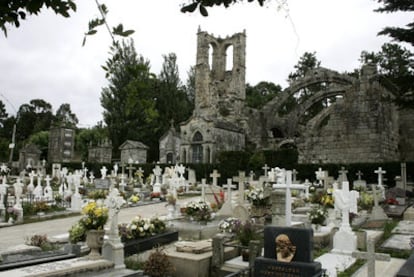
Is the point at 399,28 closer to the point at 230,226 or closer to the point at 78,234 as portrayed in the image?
the point at 230,226

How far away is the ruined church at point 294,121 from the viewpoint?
2381 cm

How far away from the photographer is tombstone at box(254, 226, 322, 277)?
204 inches

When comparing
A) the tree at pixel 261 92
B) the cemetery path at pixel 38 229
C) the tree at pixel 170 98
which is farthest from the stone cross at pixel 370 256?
the tree at pixel 261 92

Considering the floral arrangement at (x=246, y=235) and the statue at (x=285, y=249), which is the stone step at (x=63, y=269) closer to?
the floral arrangement at (x=246, y=235)

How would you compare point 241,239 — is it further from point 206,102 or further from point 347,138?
point 206,102

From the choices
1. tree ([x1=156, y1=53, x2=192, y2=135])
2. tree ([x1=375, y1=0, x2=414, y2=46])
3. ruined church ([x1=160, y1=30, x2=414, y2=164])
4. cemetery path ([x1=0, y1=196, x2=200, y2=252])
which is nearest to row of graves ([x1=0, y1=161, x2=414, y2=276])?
cemetery path ([x1=0, y1=196, x2=200, y2=252])

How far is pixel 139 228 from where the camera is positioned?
27.0ft

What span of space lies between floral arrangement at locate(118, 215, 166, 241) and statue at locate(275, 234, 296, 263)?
3715mm

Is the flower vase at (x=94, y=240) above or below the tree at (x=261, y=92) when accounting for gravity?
below

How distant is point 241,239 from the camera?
7.52 meters

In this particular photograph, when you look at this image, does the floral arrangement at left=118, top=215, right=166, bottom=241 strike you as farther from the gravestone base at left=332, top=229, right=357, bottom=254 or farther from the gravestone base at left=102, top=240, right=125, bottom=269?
the gravestone base at left=332, top=229, right=357, bottom=254

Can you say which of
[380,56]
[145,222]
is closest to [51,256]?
[145,222]

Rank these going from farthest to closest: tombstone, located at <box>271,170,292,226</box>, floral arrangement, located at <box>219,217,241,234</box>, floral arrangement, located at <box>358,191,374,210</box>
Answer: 1. floral arrangement, located at <box>358,191,374,210</box>
2. floral arrangement, located at <box>219,217,241,234</box>
3. tombstone, located at <box>271,170,292,226</box>

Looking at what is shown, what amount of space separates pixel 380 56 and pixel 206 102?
2090cm
